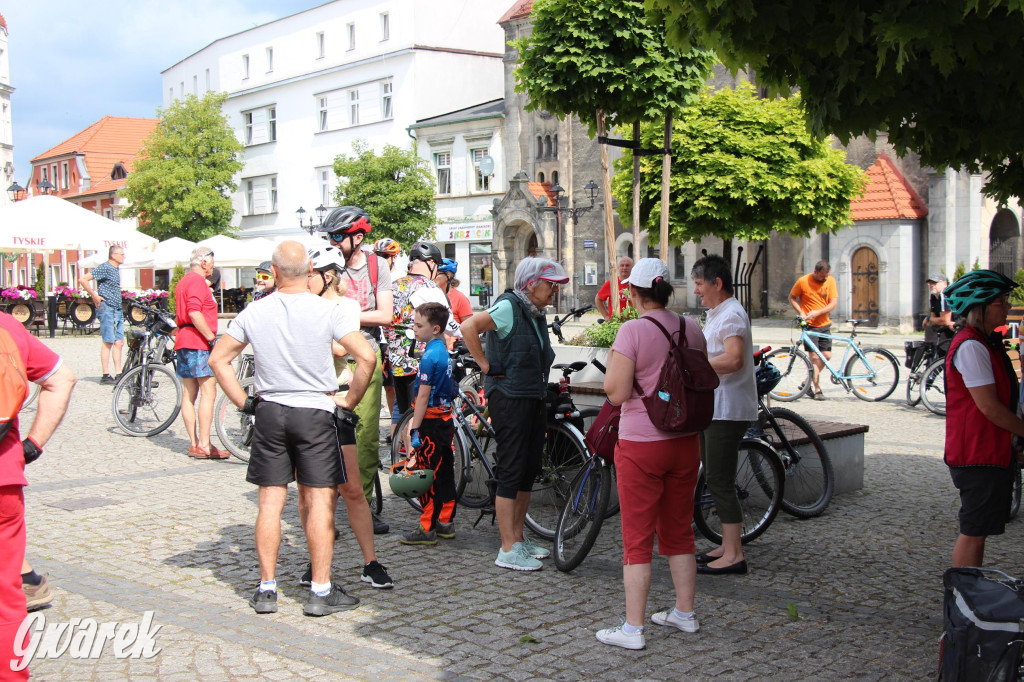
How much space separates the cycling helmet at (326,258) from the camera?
584 centimetres

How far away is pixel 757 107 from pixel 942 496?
2389 centimetres

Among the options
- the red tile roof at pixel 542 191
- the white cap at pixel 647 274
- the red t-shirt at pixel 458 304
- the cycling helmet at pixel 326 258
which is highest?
the red tile roof at pixel 542 191

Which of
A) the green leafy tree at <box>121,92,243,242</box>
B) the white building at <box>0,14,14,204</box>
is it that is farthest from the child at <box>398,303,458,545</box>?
the white building at <box>0,14,14,204</box>

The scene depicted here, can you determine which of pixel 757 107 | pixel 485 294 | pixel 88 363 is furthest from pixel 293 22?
pixel 88 363

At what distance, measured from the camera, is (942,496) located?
7.82 metres

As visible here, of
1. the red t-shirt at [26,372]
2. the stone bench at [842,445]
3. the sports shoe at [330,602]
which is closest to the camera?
the red t-shirt at [26,372]

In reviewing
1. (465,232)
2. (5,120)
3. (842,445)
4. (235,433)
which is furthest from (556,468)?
(5,120)

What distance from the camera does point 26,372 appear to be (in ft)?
13.1

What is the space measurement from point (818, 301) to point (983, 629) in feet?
35.9

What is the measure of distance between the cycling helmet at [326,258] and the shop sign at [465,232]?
3903 centimetres

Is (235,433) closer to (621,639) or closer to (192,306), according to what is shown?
(192,306)

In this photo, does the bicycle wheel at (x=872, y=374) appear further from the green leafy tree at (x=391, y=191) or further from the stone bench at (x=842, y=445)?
the green leafy tree at (x=391, y=191)

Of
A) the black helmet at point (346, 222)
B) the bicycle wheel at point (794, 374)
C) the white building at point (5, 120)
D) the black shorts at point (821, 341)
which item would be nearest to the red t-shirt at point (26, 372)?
the black helmet at point (346, 222)

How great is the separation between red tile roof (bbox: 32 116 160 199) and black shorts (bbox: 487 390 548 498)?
68796mm
